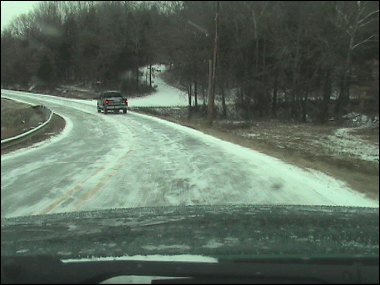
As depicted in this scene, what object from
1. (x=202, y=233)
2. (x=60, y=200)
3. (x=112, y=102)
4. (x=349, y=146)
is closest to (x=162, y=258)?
(x=202, y=233)

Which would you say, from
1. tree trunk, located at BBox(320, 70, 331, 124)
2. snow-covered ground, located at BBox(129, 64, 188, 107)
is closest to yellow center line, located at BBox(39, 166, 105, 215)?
tree trunk, located at BBox(320, 70, 331, 124)

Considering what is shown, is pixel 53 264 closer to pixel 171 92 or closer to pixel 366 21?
pixel 366 21

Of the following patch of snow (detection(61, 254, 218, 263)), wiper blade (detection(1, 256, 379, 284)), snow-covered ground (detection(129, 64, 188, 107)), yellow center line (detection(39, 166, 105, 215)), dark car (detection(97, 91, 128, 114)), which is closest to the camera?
wiper blade (detection(1, 256, 379, 284))

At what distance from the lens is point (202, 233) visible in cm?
348

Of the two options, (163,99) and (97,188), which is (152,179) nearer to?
(97,188)

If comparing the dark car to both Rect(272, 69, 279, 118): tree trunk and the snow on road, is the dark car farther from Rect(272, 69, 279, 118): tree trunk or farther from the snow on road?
the snow on road

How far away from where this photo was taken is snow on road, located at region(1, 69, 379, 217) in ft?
27.5

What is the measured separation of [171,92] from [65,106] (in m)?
14.1

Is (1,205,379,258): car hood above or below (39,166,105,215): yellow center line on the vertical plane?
above

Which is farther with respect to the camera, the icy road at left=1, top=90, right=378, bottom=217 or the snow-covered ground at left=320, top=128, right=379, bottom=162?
the snow-covered ground at left=320, top=128, right=379, bottom=162

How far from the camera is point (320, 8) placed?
6.75m

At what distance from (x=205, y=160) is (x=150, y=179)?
3.47 meters

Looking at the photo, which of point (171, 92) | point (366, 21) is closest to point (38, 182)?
point (366, 21)

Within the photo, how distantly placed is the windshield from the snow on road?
0.04m
